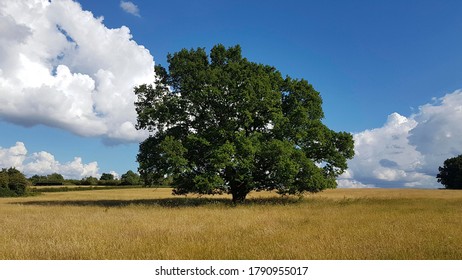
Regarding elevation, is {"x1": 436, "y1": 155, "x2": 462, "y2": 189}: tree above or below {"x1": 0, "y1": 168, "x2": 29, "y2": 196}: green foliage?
above

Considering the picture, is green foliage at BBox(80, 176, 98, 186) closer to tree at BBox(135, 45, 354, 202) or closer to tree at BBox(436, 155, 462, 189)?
tree at BBox(135, 45, 354, 202)

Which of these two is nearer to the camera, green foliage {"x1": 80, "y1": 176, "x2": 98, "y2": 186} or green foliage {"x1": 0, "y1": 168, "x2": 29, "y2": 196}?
green foliage {"x1": 0, "y1": 168, "x2": 29, "y2": 196}

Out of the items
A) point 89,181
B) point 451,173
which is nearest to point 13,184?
point 89,181

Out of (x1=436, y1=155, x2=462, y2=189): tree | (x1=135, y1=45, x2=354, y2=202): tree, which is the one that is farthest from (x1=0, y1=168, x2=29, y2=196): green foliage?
(x1=436, y1=155, x2=462, y2=189): tree

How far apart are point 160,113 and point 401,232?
74.7ft

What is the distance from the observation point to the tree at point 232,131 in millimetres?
30750

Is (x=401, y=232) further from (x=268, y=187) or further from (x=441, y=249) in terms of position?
(x=268, y=187)

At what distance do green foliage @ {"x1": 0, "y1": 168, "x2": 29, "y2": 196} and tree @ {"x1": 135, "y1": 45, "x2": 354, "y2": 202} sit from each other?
144 ft

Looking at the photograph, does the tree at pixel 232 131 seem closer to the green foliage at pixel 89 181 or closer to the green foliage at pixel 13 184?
the green foliage at pixel 13 184

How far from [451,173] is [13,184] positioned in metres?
111

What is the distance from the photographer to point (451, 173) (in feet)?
357

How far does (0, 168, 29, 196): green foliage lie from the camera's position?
215 ft

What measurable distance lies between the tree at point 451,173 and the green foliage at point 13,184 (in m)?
107

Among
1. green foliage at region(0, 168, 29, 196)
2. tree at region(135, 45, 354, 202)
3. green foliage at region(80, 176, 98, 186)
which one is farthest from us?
green foliage at region(80, 176, 98, 186)
